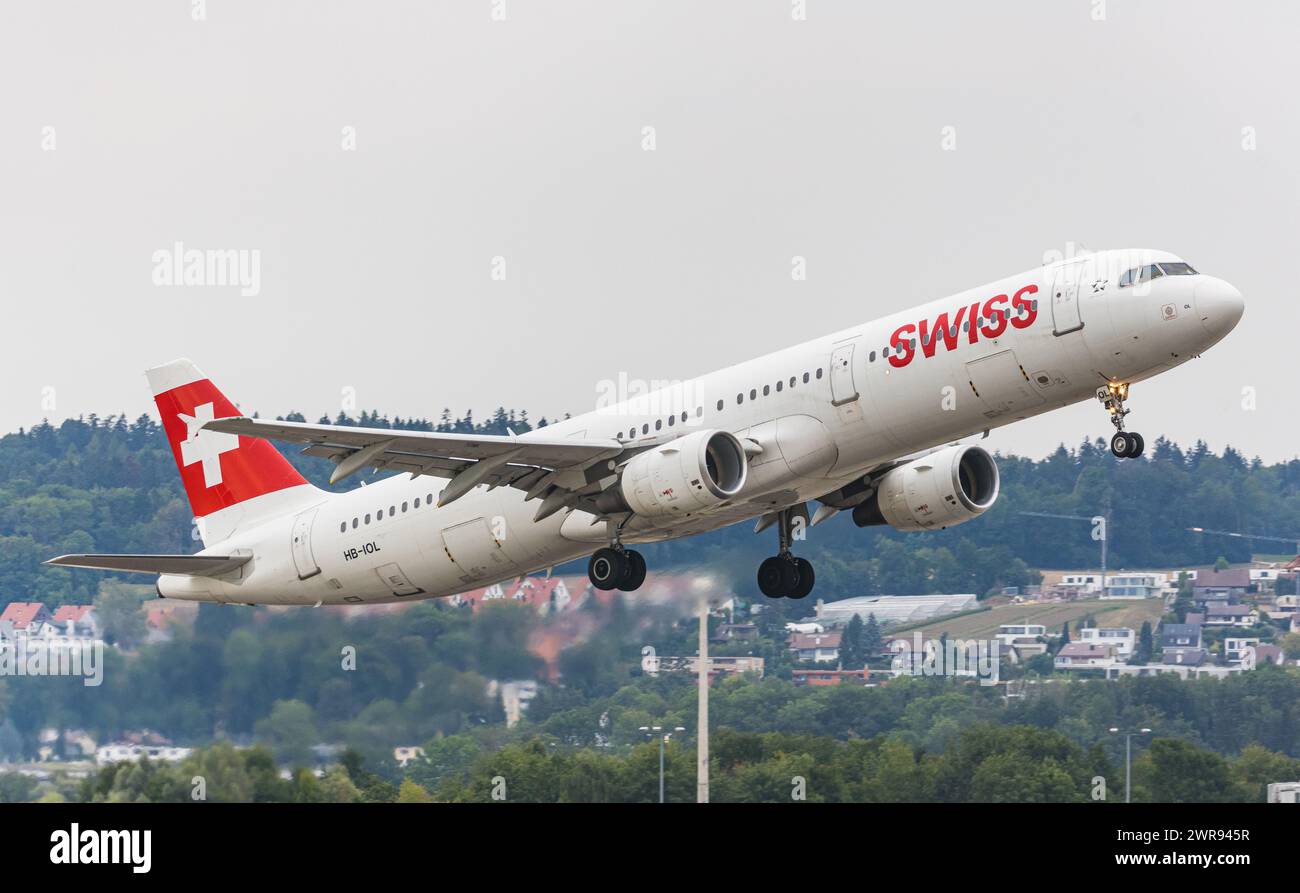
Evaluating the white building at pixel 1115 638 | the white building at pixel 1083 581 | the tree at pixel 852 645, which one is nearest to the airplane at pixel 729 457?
the tree at pixel 852 645

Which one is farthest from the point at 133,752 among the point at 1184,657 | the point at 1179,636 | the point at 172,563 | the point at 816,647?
the point at 1179,636

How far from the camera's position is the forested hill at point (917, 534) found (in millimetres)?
67000

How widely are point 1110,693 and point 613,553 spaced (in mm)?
27048

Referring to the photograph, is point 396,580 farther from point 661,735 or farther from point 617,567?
point 661,735

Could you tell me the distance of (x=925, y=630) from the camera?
226 feet

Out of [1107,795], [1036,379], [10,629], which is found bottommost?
[1107,795]

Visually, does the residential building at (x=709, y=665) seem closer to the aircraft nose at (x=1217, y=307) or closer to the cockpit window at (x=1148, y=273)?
the cockpit window at (x=1148, y=273)

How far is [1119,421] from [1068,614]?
136ft

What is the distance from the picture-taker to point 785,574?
39719 millimetres

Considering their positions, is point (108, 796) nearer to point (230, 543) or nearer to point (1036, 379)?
point (230, 543)

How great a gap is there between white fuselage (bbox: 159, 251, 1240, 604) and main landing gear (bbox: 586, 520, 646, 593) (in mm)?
277

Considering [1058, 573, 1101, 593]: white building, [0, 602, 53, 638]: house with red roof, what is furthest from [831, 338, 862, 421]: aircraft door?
[1058, 573, 1101, 593]: white building

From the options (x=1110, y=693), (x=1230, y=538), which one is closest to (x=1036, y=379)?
(x=1110, y=693)
